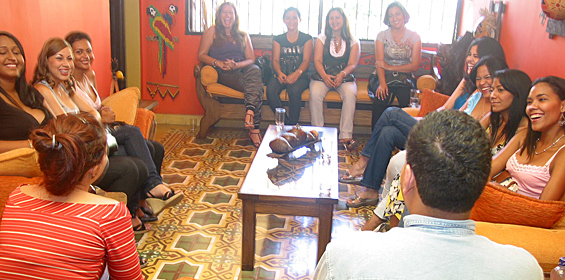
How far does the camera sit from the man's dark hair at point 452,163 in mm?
1032

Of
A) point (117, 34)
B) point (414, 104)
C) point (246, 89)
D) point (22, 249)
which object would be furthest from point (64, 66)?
A: point (414, 104)

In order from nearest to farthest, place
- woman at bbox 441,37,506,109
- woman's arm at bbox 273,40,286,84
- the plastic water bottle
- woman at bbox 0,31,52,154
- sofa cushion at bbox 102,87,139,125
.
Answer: the plastic water bottle, woman at bbox 0,31,52,154, sofa cushion at bbox 102,87,139,125, woman at bbox 441,37,506,109, woman's arm at bbox 273,40,286,84

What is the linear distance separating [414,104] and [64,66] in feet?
9.65

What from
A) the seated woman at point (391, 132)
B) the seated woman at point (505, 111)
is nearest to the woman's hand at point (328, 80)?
the seated woman at point (391, 132)

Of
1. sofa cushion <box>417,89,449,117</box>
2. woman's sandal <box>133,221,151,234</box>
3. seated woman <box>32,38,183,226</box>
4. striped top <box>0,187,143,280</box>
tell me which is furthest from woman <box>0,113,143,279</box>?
sofa cushion <box>417,89,449,117</box>

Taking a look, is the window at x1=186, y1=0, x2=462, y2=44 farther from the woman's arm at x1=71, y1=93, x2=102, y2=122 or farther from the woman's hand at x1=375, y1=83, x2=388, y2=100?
the woman's arm at x1=71, y1=93, x2=102, y2=122

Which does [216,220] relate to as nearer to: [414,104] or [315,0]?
[414,104]

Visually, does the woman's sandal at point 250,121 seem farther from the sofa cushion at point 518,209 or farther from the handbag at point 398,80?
the sofa cushion at point 518,209

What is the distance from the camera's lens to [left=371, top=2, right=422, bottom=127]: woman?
15.8 ft

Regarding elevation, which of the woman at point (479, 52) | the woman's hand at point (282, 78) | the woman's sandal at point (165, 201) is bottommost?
the woman's sandal at point (165, 201)

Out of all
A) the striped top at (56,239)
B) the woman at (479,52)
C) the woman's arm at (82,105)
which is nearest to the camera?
the striped top at (56,239)

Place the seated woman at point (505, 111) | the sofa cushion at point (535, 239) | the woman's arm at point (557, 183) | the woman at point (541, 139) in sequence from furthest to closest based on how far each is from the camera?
the seated woman at point (505, 111) < the woman at point (541, 139) < the woman's arm at point (557, 183) < the sofa cushion at point (535, 239)

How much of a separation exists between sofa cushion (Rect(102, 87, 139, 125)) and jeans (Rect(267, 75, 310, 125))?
1740 mm

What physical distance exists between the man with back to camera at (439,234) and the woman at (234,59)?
3.79 metres
